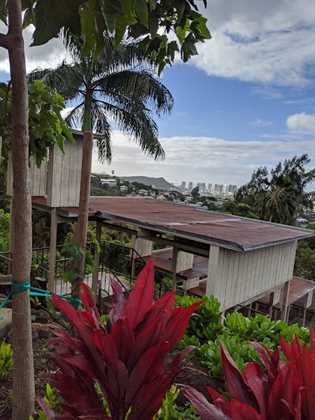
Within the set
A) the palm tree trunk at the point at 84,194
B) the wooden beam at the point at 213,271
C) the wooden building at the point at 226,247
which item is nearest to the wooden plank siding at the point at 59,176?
the wooden building at the point at 226,247

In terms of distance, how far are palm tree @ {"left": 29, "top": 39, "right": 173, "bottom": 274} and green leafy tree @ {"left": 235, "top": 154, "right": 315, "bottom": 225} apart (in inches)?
440

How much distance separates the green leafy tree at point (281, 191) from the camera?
20672 mm

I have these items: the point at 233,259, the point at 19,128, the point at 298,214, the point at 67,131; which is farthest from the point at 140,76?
the point at 298,214

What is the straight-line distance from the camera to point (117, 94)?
1198 cm

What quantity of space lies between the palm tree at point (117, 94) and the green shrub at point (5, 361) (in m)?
9.95

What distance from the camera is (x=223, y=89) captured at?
12062 mm

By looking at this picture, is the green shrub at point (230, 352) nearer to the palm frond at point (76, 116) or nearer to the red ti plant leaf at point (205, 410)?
the red ti plant leaf at point (205, 410)

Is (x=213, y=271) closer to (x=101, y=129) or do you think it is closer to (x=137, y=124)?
(x=137, y=124)

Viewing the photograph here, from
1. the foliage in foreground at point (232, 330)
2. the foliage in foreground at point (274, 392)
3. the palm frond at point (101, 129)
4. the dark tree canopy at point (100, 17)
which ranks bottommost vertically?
the foliage in foreground at point (232, 330)

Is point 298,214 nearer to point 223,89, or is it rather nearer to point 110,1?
point 223,89

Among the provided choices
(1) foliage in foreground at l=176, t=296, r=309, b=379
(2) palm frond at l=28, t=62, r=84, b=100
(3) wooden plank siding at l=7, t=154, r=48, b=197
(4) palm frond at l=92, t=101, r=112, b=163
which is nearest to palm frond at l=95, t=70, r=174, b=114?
(4) palm frond at l=92, t=101, r=112, b=163

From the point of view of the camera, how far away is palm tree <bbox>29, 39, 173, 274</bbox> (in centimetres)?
1133

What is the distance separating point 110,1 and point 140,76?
1134 centimetres

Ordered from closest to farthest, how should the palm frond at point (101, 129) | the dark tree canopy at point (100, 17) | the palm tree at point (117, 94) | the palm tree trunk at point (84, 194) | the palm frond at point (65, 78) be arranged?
the dark tree canopy at point (100, 17)
the palm tree trunk at point (84, 194)
the palm frond at point (65, 78)
the palm tree at point (117, 94)
the palm frond at point (101, 129)
